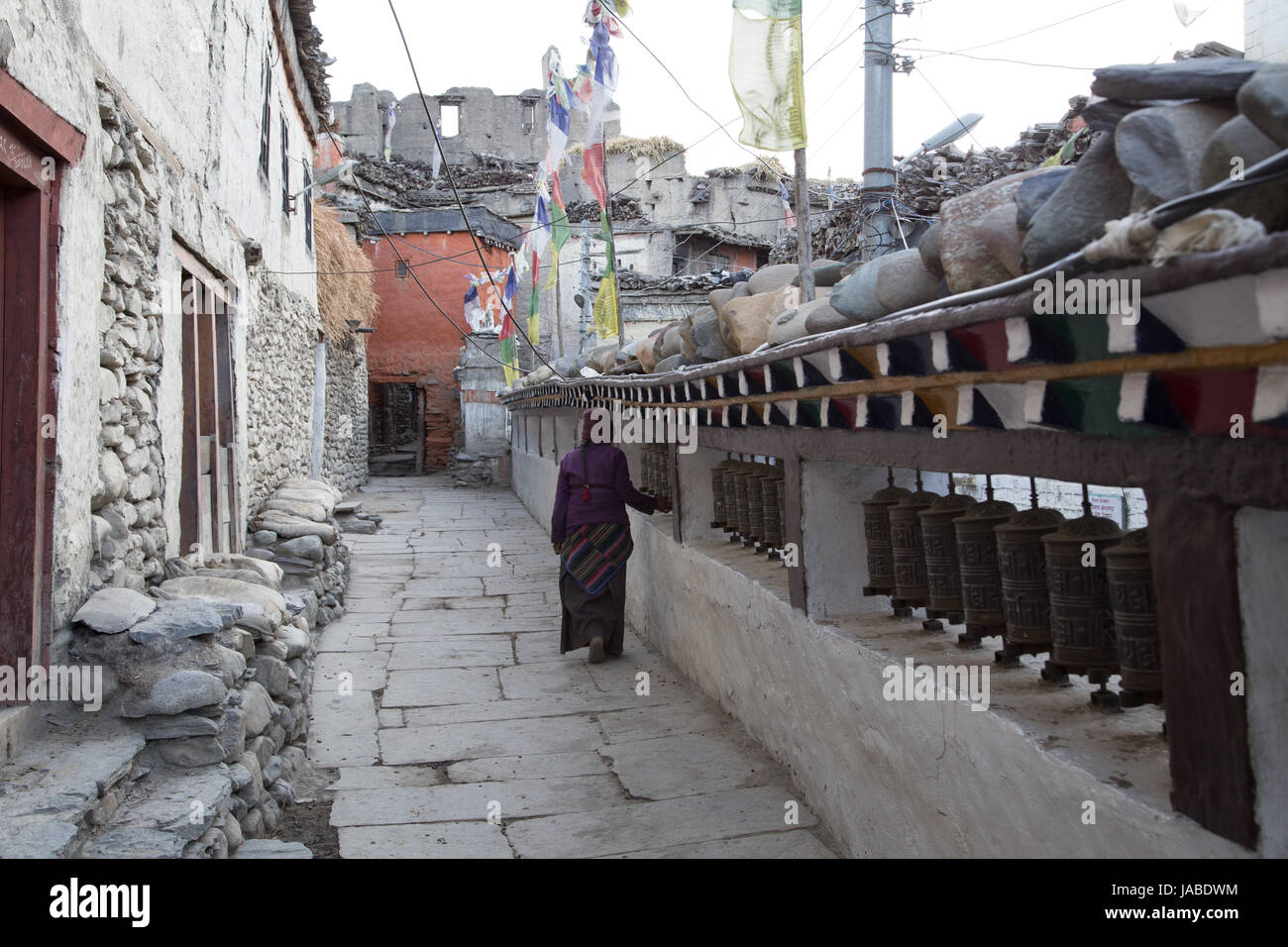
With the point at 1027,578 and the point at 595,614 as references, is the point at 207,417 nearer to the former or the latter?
the point at 595,614

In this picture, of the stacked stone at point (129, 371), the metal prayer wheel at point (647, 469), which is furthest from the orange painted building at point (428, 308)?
the stacked stone at point (129, 371)

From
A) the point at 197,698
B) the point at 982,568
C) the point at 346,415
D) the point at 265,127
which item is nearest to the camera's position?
the point at 982,568

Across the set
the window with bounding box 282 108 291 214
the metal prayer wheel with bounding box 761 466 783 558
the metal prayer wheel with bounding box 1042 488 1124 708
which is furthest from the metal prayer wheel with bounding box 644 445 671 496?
the window with bounding box 282 108 291 214

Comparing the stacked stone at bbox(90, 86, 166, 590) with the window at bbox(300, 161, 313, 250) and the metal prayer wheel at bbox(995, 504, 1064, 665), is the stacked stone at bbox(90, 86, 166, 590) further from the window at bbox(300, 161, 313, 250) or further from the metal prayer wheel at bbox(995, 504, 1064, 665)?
the window at bbox(300, 161, 313, 250)

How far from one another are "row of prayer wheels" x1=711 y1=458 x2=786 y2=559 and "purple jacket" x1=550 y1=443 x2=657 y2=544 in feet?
2.25

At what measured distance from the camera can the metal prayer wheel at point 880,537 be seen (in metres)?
4.05

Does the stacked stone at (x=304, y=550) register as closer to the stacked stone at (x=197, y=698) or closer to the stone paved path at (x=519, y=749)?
the stone paved path at (x=519, y=749)

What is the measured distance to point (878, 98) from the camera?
8.51m

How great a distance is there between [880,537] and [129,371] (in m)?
3.32

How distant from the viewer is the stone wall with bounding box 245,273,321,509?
846cm

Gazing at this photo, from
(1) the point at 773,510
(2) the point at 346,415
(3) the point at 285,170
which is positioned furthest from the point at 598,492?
(2) the point at 346,415

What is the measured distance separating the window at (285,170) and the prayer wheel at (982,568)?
30.2 feet

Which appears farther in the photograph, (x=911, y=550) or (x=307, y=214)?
(x=307, y=214)
